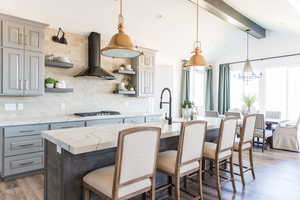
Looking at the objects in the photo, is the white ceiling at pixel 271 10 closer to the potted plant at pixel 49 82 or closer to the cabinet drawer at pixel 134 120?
the cabinet drawer at pixel 134 120

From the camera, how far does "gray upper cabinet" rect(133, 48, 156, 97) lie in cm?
532

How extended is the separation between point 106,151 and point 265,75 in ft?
22.0

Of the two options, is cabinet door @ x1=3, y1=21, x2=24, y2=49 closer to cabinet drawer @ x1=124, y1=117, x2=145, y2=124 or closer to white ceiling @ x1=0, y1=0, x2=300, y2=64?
white ceiling @ x1=0, y1=0, x2=300, y2=64

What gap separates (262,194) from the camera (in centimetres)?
284

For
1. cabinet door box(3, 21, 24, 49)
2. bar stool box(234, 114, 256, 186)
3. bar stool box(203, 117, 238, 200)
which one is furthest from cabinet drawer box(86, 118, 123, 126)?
bar stool box(234, 114, 256, 186)

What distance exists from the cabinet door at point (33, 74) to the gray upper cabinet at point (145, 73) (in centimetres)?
231

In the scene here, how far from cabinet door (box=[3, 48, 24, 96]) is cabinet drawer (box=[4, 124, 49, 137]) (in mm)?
608

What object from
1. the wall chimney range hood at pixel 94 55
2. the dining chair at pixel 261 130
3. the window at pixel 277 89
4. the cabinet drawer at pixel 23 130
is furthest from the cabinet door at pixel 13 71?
the window at pixel 277 89

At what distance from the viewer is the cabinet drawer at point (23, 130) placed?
318cm

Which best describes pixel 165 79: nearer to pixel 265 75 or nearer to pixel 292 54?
pixel 265 75

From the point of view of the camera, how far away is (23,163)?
11.0ft

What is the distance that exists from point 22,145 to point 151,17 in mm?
3786

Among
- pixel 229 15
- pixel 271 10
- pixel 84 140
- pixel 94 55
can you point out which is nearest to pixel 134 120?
pixel 94 55

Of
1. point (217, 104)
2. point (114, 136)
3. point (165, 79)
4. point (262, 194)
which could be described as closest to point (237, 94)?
point (217, 104)
